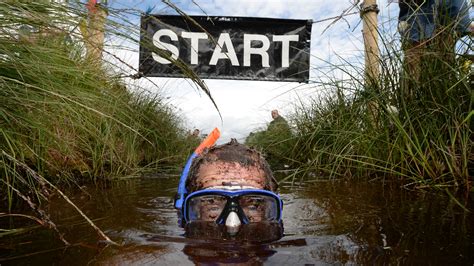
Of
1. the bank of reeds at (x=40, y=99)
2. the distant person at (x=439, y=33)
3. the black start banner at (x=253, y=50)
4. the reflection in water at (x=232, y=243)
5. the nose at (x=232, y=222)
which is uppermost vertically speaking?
the black start banner at (x=253, y=50)

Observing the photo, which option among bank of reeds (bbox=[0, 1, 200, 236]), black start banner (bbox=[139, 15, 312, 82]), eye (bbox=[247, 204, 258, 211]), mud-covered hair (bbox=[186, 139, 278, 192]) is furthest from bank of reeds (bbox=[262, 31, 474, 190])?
black start banner (bbox=[139, 15, 312, 82])

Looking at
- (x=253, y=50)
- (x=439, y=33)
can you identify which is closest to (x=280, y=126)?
(x=253, y=50)

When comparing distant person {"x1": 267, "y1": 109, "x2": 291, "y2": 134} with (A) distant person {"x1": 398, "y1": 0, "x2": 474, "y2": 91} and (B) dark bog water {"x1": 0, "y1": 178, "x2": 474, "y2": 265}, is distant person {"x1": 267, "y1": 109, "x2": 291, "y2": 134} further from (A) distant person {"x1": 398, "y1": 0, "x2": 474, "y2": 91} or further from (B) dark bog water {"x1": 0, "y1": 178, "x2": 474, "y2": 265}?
(B) dark bog water {"x1": 0, "y1": 178, "x2": 474, "y2": 265}

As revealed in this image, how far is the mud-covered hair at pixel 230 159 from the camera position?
8.49ft

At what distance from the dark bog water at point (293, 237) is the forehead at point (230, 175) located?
1.11 feet

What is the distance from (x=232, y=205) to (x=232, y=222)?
0.32ft

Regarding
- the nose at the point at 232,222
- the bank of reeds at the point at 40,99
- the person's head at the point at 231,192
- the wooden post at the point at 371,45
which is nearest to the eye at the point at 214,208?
the person's head at the point at 231,192

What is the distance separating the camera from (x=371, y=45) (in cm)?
449

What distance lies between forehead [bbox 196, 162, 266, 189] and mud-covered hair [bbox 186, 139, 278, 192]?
0.03m

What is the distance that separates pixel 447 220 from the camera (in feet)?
7.29

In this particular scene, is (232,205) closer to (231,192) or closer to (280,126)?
(231,192)

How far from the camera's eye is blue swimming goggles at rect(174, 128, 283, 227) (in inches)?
87.4

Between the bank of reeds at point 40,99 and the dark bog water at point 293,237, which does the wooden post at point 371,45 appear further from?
the bank of reeds at point 40,99

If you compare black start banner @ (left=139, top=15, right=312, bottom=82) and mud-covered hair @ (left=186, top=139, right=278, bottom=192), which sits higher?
black start banner @ (left=139, top=15, right=312, bottom=82)
